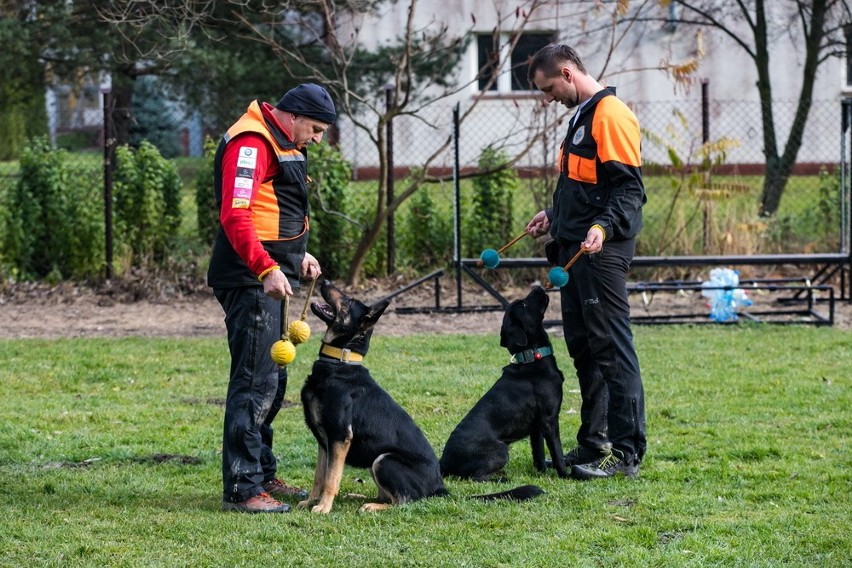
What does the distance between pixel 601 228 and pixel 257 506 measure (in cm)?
201

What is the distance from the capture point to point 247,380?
496cm

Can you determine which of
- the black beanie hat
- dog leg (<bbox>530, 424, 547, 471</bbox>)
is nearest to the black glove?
dog leg (<bbox>530, 424, 547, 471</bbox>)

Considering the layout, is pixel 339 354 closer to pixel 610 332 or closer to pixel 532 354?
pixel 532 354

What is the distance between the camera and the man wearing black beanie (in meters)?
4.75

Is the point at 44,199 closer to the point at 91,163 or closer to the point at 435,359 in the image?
the point at 91,163

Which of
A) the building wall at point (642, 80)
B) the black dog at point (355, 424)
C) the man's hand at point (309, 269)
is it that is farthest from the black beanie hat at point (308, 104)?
the building wall at point (642, 80)

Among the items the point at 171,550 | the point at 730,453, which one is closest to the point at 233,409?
the point at 171,550

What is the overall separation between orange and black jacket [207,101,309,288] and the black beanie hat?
4.0 inches

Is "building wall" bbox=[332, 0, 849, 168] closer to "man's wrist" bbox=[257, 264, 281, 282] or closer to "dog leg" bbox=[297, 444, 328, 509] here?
"dog leg" bbox=[297, 444, 328, 509]

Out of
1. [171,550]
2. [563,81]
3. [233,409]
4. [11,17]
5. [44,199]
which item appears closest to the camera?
[171,550]

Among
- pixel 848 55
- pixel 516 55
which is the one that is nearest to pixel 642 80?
pixel 516 55

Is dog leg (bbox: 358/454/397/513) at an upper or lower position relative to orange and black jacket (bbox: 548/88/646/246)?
lower

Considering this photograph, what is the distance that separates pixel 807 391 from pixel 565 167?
9.24 feet

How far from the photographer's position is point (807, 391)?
7.32 metres
